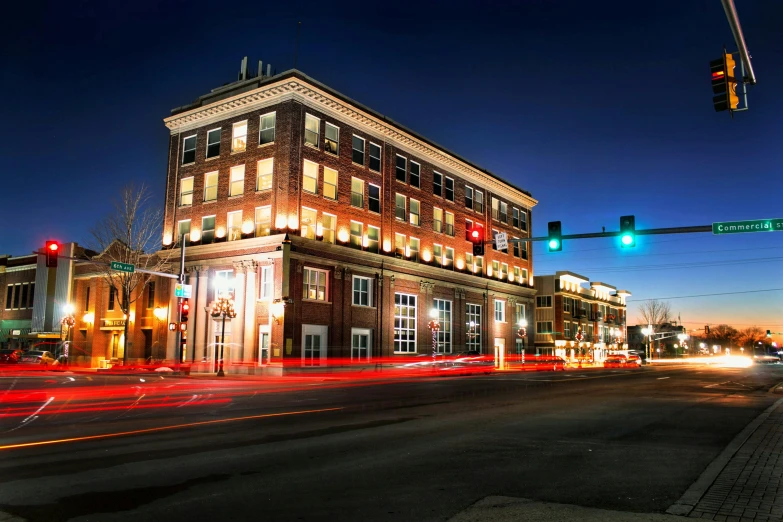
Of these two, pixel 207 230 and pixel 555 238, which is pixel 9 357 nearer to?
pixel 207 230

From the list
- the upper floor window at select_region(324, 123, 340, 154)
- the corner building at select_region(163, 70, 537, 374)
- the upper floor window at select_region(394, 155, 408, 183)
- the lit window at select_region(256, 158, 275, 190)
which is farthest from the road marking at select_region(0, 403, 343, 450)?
the upper floor window at select_region(394, 155, 408, 183)

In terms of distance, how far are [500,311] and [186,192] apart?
3324cm

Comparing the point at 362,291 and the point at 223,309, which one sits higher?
the point at 362,291

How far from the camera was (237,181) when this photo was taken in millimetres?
41469

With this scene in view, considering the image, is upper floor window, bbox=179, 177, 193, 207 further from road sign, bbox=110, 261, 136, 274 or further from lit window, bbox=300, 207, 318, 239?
road sign, bbox=110, 261, 136, 274

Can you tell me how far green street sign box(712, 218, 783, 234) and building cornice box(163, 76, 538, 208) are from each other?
26.3m

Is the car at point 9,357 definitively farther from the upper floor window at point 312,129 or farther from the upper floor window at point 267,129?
the upper floor window at point 312,129

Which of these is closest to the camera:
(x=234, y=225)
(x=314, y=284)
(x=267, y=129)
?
(x=314, y=284)

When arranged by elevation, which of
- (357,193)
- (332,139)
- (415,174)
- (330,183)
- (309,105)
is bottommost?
(357,193)

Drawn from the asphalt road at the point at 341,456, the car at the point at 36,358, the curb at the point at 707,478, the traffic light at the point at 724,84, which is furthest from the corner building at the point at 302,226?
the curb at the point at 707,478

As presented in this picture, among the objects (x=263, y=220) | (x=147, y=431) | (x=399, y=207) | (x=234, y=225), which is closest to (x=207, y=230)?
(x=234, y=225)

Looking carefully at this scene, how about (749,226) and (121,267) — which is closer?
(749,226)

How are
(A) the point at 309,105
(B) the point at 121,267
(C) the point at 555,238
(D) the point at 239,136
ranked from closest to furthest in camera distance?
(C) the point at 555,238 < (B) the point at 121,267 < (A) the point at 309,105 < (D) the point at 239,136

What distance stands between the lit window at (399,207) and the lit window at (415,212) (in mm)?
1165
